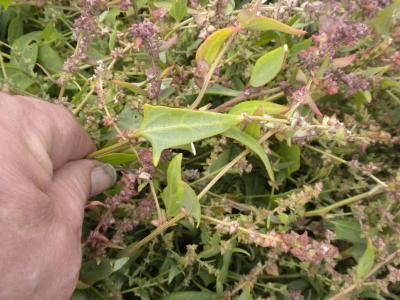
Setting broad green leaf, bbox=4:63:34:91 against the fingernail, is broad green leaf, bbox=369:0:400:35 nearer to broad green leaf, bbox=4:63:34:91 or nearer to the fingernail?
the fingernail

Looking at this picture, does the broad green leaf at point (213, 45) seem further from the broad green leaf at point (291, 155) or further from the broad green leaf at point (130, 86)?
the broad green leaf at point (291, 155)

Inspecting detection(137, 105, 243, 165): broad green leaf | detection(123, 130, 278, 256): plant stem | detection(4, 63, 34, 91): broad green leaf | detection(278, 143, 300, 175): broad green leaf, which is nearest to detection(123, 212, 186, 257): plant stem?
detection(123, 130, 278, 256): plant stem

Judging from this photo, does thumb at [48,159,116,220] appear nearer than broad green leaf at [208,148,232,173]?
Yes

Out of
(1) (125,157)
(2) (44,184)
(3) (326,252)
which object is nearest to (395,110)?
(3) (326,252)

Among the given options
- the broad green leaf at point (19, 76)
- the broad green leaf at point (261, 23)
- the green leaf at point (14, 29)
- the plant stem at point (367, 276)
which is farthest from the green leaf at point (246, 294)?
the green leaf at point (14, 29)

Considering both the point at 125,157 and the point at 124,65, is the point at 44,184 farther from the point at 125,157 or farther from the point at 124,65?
the point at 124,65

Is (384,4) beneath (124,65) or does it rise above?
above
